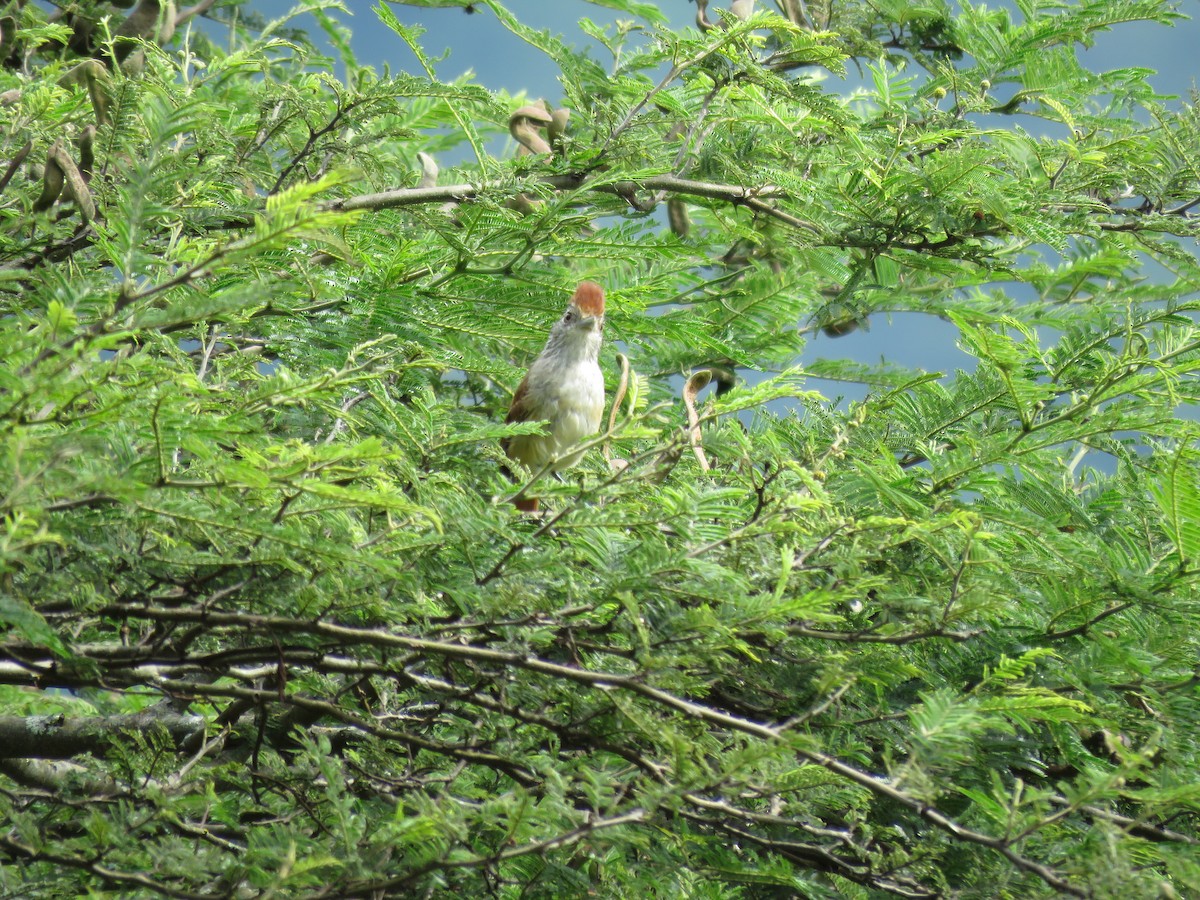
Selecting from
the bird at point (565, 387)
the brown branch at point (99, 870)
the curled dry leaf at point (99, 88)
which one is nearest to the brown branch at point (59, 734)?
the brown branch at point (99, 870)

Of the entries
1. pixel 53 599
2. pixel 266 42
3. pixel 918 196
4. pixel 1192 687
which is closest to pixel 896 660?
pixel 1192 687

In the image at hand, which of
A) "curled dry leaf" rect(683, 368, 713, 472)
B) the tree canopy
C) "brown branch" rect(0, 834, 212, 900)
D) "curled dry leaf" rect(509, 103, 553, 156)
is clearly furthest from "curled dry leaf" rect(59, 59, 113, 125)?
"brown branch" rect(0, 834, 212, 900)

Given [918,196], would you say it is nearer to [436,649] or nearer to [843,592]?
[843,592]

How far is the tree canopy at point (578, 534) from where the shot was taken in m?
2.23

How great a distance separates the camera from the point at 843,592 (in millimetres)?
2445

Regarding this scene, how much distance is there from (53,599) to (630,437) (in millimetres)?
1254

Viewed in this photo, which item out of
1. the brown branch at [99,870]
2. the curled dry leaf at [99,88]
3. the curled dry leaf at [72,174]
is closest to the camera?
the brown branch at [99,870]

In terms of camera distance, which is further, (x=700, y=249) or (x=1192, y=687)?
(x=700, y=249)

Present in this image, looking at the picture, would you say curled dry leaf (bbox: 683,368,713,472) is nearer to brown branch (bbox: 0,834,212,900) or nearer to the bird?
brown branch (bbox: 0,834,212,900)

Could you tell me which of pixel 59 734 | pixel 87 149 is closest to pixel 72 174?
pixel 87 149

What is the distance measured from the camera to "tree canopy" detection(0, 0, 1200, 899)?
2.23 m

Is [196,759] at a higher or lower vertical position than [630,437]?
lower

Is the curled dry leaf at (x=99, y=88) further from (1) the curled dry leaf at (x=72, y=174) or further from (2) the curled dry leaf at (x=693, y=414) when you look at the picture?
(2) the curled dry leaf at (x=693, y=414)

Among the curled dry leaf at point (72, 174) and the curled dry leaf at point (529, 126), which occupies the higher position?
the curled dry leaf at point (72, 174)
